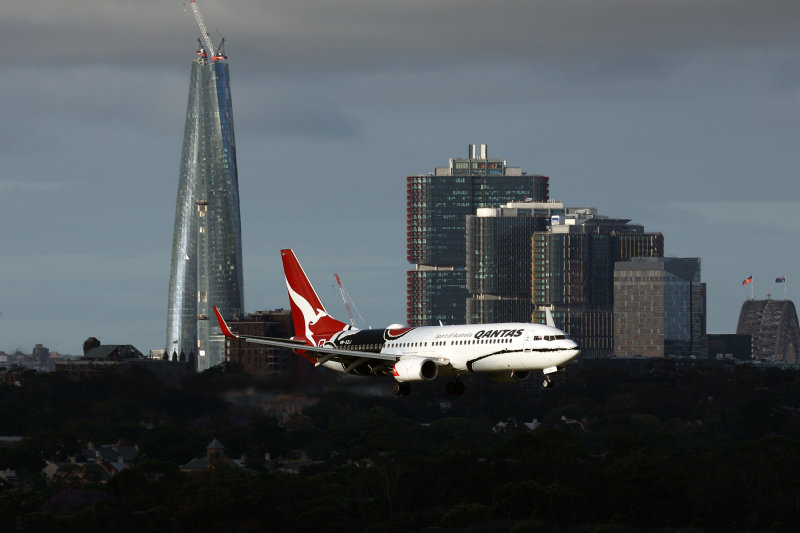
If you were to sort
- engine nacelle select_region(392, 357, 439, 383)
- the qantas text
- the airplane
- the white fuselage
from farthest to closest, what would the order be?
engine nacelle select_region(392, 357, 439, 383), the qantas text, the airplane, the white fuselage

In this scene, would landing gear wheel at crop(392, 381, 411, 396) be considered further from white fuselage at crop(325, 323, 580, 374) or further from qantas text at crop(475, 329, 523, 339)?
qantas text at crop(475, 329, 523, 339)

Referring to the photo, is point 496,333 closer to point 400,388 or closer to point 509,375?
point 509,375

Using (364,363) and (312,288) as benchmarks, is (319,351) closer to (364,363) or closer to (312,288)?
(364,363)

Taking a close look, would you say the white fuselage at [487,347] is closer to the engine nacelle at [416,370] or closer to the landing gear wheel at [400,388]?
the engine nacelle at [416,370]

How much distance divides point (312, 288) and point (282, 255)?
580 centimetres

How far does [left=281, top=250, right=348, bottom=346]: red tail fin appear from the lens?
176500 millimetres

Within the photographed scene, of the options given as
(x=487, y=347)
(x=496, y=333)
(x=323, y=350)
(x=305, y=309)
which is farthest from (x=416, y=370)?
(x=305, y=309)


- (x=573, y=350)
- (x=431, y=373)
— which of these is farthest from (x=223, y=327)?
(x=573, y=350)

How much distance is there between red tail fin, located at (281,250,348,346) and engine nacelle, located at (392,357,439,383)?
60.8 feet

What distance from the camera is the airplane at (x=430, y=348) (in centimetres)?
14888

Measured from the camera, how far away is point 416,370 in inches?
6132

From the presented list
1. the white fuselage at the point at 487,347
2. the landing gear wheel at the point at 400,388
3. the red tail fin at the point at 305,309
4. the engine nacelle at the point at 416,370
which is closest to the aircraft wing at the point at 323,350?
the white fuselage at the point at 487,347

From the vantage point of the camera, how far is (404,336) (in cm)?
16212

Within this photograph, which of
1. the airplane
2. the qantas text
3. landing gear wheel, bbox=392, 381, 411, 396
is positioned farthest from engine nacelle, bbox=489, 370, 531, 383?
landing gear wheel, bbox=392, 381, 411, 396
